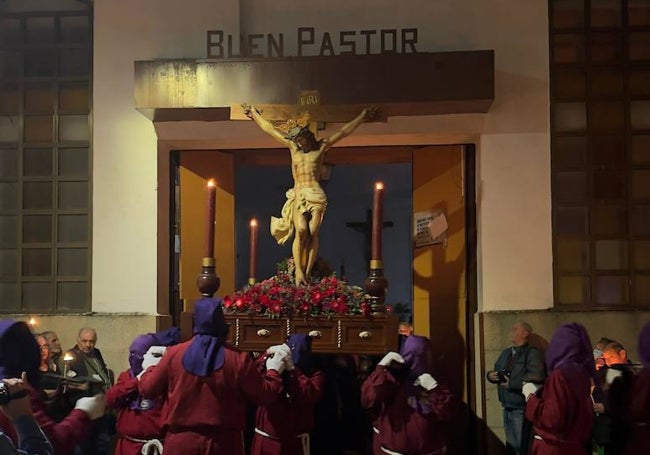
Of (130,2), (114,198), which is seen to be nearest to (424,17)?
(130,2)

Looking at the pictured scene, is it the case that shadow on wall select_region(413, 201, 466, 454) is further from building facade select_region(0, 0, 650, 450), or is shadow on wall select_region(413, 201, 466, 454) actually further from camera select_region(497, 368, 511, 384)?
camera select_region(497, 368, 511, 384)

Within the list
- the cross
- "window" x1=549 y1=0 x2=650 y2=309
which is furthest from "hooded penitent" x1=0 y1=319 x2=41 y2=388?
the cross

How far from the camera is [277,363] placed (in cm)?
522

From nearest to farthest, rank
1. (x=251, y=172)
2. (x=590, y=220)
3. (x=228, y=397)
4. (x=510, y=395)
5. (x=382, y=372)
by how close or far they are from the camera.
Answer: (x=228, y=397) < (x=382, y=372) < (x=510, y=395) < (x=590, y=220) < (x=251, y=172)

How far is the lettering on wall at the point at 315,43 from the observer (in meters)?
7.53

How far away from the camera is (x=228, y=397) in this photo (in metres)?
4.78

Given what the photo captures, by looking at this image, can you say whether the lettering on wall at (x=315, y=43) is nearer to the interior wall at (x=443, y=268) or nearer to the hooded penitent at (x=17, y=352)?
the interior wall at (x=443, y=268)

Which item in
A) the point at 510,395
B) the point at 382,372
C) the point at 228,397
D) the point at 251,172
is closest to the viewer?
the point at 228,397

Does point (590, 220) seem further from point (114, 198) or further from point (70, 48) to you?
point (70, 48)

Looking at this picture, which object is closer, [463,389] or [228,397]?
[228,397]

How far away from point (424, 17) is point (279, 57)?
153 cm

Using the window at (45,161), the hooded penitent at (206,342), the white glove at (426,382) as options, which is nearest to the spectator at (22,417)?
the hooded penitent at (206,342)

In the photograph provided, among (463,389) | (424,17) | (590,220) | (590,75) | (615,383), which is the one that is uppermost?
(424,17)

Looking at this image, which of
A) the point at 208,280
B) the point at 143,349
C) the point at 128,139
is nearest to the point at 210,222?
the point at 208,280
